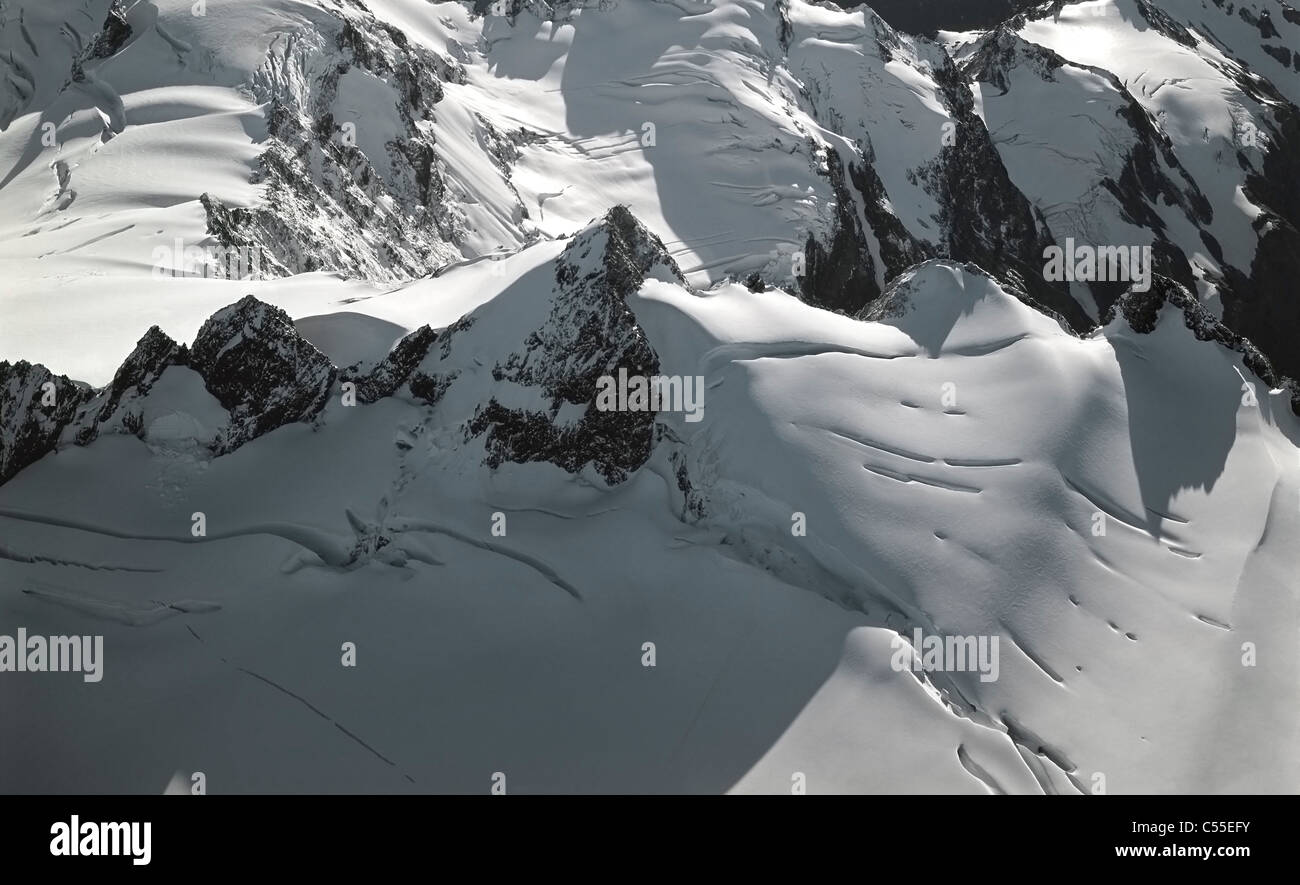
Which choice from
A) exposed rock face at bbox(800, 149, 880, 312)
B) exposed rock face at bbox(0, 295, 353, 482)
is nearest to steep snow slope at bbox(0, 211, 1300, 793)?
exposed rock face at bbox(0, 295, 353, 482)

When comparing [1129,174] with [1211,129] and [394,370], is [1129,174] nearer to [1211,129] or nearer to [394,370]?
[1211,129]

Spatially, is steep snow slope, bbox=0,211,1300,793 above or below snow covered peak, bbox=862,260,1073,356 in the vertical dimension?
below

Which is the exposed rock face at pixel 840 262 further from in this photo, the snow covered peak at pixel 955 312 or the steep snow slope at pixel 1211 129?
the steep snow slope at pixel 1211 129

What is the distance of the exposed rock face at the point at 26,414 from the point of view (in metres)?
26.8

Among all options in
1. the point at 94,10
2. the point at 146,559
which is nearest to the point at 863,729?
the point at 146,559

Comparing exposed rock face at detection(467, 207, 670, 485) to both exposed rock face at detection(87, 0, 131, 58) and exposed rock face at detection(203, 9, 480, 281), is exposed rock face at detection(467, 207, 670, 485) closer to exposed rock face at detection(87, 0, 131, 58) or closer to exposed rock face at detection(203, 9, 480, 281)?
exposed rock face at detection(203, 9, 480, 281)

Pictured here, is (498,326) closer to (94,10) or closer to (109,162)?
(109,162)

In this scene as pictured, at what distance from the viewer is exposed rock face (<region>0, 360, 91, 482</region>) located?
26766 millimetres

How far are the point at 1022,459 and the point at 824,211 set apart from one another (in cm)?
3266

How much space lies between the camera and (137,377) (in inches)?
1065

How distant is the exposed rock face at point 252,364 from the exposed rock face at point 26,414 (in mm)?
2993

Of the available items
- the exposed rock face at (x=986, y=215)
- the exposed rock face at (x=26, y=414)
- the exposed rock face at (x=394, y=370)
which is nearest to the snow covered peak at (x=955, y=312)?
the exposed rock face at (x=394, y=370)

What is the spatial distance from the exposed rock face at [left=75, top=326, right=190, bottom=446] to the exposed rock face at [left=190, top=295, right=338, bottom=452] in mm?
461

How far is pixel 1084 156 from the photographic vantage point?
283ft
